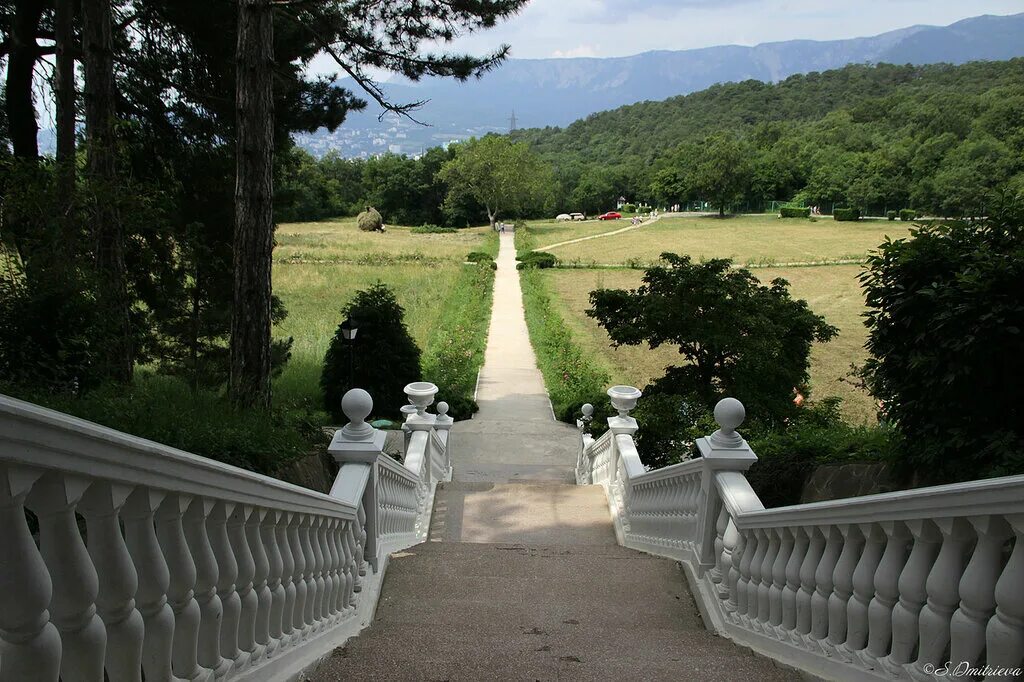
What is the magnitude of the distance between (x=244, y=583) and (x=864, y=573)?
199cm

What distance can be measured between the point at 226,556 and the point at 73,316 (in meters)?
6.18

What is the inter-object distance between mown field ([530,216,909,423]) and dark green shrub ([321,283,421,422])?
18.3 ft

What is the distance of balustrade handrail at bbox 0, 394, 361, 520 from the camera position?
1.17m

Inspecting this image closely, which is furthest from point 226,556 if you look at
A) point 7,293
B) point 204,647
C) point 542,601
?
point 7,293

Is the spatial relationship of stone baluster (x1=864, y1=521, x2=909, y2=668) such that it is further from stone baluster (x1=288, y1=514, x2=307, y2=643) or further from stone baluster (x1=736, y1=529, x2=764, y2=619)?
stone baluster (x1=288, y1=514, x2=307, y2=643)

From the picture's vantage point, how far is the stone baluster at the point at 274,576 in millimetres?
2414

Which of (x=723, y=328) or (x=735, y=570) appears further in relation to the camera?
(x=723, y=328)

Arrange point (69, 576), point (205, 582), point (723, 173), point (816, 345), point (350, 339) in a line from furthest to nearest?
point (723, 173) → point (816, 345) → point (350, 339) → point (205, 582) → point (69, 576)

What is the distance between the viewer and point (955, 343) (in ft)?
14.3

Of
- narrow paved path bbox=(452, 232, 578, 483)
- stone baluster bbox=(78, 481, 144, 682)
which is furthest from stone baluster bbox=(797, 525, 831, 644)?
narrow paved path bbox=(452, 232, 578, 483)

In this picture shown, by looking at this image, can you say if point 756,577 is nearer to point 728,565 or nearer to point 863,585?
point 728,565

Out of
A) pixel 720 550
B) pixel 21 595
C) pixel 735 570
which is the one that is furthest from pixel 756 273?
pixel 21 595

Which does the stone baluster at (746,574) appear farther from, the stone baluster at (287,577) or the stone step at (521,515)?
the stone step at (521,515)

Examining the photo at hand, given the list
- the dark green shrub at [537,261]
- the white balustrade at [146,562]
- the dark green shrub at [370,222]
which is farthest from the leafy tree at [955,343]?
the dark green shrub at [370,222]
